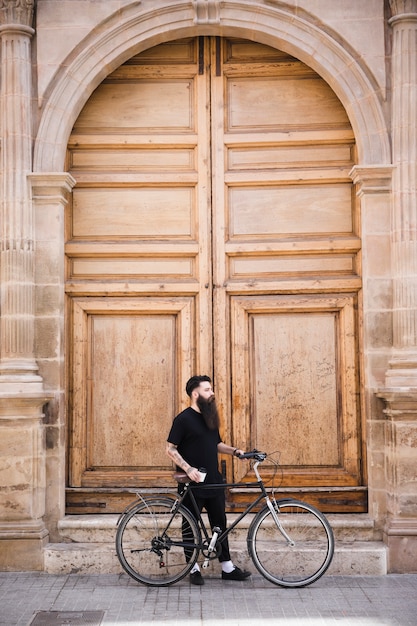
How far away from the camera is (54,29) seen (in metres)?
7.28

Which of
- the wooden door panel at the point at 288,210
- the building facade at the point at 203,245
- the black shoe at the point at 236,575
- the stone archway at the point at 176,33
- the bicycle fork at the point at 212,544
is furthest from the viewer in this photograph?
the wooden door panel at the point at 288,210

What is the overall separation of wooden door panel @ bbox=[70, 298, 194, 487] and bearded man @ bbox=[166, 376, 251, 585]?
832mm

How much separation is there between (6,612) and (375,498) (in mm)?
3095

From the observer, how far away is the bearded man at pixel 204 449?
21.3 ft

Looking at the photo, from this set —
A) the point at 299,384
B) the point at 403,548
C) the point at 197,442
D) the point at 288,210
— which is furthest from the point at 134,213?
the point at 403,548

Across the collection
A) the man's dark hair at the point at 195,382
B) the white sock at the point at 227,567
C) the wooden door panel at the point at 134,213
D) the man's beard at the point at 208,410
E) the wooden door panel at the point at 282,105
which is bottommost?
the white sock at the point at 227,567

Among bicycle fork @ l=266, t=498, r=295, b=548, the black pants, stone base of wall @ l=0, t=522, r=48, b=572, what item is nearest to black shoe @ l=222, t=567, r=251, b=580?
the black pants

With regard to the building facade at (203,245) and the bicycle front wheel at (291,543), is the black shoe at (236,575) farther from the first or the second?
the building facade at (203,245)

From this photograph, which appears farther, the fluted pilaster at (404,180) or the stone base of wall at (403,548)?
the fluted pilaster at (404,180)


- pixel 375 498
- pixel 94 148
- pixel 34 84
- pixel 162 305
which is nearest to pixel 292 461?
pixel 375 498

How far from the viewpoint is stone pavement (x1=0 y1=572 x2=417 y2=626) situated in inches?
221

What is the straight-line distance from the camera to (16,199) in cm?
710

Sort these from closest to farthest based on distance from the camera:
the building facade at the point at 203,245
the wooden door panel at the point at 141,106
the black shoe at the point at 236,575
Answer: the black shoe at the point at 236,575 → the building facade at the point at 203,245 → the wooden door panel at the point at 141,106

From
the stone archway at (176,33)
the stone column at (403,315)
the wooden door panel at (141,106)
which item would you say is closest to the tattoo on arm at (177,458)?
the stone archway at (176,33)
